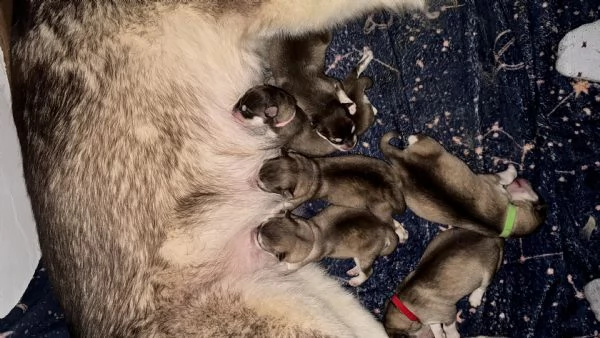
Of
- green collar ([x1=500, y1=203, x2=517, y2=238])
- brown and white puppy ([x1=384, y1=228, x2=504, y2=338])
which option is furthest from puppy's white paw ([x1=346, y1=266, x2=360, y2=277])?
green collar ([x1=500, y1=203, x2=517, y2=238])

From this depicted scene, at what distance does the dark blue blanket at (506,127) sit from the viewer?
2.93 meters

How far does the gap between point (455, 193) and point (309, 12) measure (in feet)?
3.21

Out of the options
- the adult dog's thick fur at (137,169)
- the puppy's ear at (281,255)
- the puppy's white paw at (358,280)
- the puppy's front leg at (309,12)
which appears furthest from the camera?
the puppy's white paw at (358,280)

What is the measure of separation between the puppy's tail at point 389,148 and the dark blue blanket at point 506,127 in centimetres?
11

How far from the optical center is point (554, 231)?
116 inches

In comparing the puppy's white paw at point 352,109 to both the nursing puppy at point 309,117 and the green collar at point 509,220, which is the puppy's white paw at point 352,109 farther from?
the green collar at point 509,220

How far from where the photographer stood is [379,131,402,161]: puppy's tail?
289 centimetres

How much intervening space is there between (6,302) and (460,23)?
2427 millimetres

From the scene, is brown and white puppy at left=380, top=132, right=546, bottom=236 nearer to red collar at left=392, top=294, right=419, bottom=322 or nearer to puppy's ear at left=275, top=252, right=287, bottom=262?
red collar at left=392, top=294, right=419, bottom=322

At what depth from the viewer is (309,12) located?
244 centimetres

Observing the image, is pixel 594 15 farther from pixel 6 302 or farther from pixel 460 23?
pixel 6 302

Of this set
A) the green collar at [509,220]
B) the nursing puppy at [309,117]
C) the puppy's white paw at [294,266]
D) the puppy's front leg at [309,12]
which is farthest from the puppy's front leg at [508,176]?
the puppy's white paw at [294,266]

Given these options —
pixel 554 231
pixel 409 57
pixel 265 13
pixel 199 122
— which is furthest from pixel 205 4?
pixel 554 231

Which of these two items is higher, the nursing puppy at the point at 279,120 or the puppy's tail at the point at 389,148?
the nursing puppy at the point at 279,120
